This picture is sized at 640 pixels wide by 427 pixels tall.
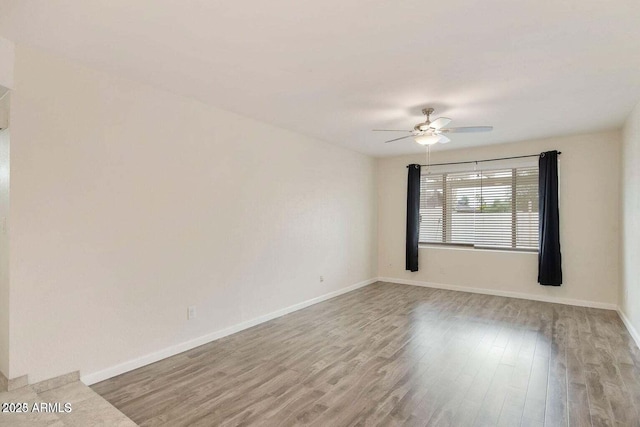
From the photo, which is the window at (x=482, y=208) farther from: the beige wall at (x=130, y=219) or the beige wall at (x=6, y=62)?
the beige wall at (x=6, y=62)

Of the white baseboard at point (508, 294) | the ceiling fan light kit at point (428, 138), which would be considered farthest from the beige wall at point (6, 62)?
the white baseboard at point (508, 294)

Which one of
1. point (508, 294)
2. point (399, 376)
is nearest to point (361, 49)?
point (399, 376)

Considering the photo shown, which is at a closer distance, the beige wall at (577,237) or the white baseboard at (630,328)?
the white baseboard at (630,328)

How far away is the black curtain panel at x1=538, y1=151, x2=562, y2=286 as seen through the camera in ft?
16.8

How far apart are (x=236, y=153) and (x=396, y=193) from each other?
12.6ft

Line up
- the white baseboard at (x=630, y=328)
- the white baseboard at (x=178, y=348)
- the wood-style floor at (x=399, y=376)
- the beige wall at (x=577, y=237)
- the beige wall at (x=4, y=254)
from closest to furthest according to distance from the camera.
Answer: the wood-style floor at (x=399, y=376)
the beige wall at (x=4, y=254)
the white baseboard at (x=178, y=348)
the white baseboard at (x=630, y=328)
the beige wall at (x=577, y=237)

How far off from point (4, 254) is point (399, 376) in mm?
3183

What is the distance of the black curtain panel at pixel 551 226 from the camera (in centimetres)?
512

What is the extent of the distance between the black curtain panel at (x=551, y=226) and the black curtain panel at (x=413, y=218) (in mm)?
2042

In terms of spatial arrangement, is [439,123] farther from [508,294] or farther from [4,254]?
[4,254]

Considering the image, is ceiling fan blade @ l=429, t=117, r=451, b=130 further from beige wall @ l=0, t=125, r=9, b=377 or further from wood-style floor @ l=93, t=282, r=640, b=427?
beige wall @ l=0, t=125, r=9, b=377

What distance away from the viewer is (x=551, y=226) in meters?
5.14

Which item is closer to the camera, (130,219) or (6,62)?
(6,62)

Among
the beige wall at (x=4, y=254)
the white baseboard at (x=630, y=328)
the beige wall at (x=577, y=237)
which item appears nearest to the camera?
the beige wall at (x=4, y=254)
